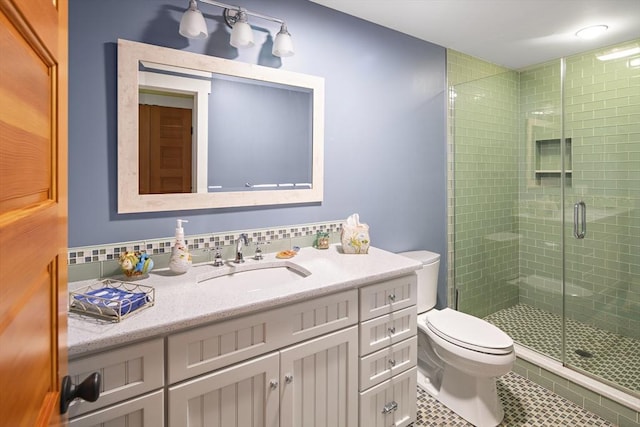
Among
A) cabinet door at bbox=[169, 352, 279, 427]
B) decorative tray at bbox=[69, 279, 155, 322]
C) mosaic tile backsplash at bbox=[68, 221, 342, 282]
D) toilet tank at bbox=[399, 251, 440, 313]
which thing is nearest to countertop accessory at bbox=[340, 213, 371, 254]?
mosaic tile backsplash at bbox=[68, 221, 342, 282]

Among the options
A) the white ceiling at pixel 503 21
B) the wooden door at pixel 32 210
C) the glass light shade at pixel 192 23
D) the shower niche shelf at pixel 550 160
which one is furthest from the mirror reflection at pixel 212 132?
the shower niche shelf at pixel 550 160

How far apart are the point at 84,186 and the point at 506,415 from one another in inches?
97.0

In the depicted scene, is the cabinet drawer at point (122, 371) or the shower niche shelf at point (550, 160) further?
the shower niche shelf at point (550, 160)

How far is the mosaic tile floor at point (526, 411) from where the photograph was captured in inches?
74.0

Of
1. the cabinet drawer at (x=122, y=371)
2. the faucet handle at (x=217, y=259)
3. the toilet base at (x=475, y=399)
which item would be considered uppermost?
the faucet handle at (x=217, y=259)

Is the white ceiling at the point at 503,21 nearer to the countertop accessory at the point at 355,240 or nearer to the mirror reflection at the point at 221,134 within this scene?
the mirror reflection at the point at 221,134

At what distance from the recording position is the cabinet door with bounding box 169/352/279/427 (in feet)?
3.68

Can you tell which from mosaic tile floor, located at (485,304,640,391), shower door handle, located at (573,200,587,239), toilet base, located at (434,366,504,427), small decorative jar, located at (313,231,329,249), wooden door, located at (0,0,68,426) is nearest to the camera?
wooden door, located at (0,0,68,426)

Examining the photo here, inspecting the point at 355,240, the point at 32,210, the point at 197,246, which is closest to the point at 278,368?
the point at 197,246

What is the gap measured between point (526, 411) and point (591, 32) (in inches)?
103

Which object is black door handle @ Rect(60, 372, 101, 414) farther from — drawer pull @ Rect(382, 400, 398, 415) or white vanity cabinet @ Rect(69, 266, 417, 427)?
drawer pull @ Rect(382, 400, 398, 415)

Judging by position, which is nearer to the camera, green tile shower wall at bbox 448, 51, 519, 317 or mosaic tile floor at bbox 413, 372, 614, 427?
mosaic tile floor at bbox 413, 372, 614, 427

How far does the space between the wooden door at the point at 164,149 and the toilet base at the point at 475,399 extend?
1853 mm

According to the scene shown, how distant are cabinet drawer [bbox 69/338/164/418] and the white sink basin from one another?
0.45 metres
